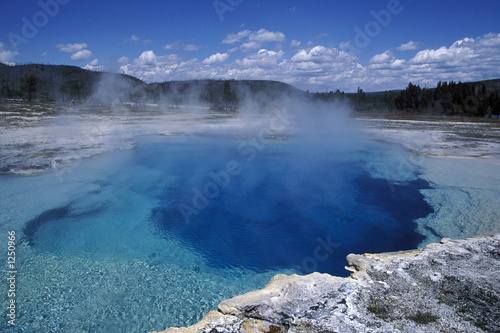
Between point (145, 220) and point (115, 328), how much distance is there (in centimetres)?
227

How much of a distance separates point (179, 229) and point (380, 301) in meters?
3.03

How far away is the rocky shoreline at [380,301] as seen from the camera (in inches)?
79.1

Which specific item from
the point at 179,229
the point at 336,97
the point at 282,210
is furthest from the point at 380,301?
the point at 336,97

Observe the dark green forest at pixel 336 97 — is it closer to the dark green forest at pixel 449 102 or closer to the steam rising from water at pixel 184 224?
the dark green forest at pixel 449 102

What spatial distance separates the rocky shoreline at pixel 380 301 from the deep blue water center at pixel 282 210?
95cm

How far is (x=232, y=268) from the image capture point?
3.49m

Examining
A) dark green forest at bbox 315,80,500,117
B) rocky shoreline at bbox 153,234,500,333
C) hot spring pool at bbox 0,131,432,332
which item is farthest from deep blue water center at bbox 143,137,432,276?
dark green forest at bbox 315,80,500,117

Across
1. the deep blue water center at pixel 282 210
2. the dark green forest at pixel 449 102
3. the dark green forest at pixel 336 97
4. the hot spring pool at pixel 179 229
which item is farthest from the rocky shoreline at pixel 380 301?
the dark green forest at pixel 449 102

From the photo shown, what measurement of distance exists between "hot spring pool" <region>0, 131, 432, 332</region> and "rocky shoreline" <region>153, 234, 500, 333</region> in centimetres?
74

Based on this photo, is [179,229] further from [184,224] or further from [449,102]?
[449,102]

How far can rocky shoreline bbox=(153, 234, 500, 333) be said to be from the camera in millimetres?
2010

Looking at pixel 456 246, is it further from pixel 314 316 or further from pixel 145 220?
pixel 145 220

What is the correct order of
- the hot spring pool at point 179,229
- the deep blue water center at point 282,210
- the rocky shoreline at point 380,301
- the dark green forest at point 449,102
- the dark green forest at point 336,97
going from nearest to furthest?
the rocky shoreline at point 380,301, the hot spring pool at point 179,229, the deep blue water center at point 282,210, the dark green forest at point 449,102, the dark green forest at point 336,97

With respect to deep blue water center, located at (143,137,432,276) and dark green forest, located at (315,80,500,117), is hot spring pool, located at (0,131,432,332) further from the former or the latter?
dark green forest, located at (315,80,500,117)
